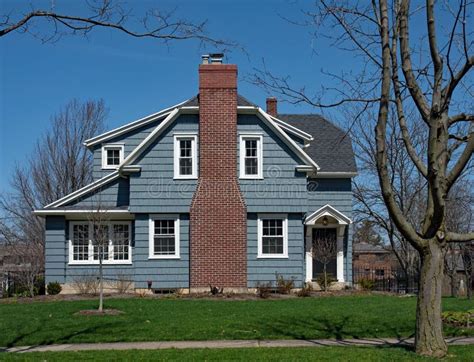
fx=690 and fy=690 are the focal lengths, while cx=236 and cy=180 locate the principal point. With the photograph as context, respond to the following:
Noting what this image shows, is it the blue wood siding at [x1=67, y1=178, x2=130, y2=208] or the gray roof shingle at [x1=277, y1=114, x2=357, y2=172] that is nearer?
the blue wood siding at [x1=67, y1=178, x2=130, y2=208]

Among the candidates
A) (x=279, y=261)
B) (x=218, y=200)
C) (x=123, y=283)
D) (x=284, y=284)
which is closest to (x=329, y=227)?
(x=279, y=261)

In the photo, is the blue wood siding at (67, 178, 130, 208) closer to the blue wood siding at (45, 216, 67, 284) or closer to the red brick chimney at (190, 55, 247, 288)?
Result: the blue wood siding at (45, 216, 67, 284)

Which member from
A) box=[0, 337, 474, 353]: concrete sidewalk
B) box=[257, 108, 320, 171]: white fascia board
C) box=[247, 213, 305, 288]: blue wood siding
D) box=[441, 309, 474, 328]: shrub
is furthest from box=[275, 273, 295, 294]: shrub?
box=[0, 337, 474, 353]: concrete sidewalk

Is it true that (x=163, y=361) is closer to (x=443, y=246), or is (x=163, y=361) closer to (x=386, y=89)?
(x=443, y=246)

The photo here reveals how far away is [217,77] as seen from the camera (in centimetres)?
2572

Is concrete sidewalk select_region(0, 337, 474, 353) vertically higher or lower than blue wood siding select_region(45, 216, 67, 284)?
lower

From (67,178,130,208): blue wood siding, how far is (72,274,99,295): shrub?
111 inches

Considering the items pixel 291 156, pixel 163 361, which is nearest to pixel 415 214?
pixel 291 156

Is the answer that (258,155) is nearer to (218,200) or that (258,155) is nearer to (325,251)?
(218,200)

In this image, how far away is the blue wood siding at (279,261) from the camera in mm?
25406

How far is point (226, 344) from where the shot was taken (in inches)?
509

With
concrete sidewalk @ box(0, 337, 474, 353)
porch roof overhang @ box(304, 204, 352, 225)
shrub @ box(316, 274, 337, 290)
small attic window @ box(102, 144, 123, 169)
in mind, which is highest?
small attic window @ box(102, 144, 123, 169)

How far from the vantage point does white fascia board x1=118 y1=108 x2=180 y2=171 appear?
2532 centimetres

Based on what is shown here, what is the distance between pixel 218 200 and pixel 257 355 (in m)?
14.2
